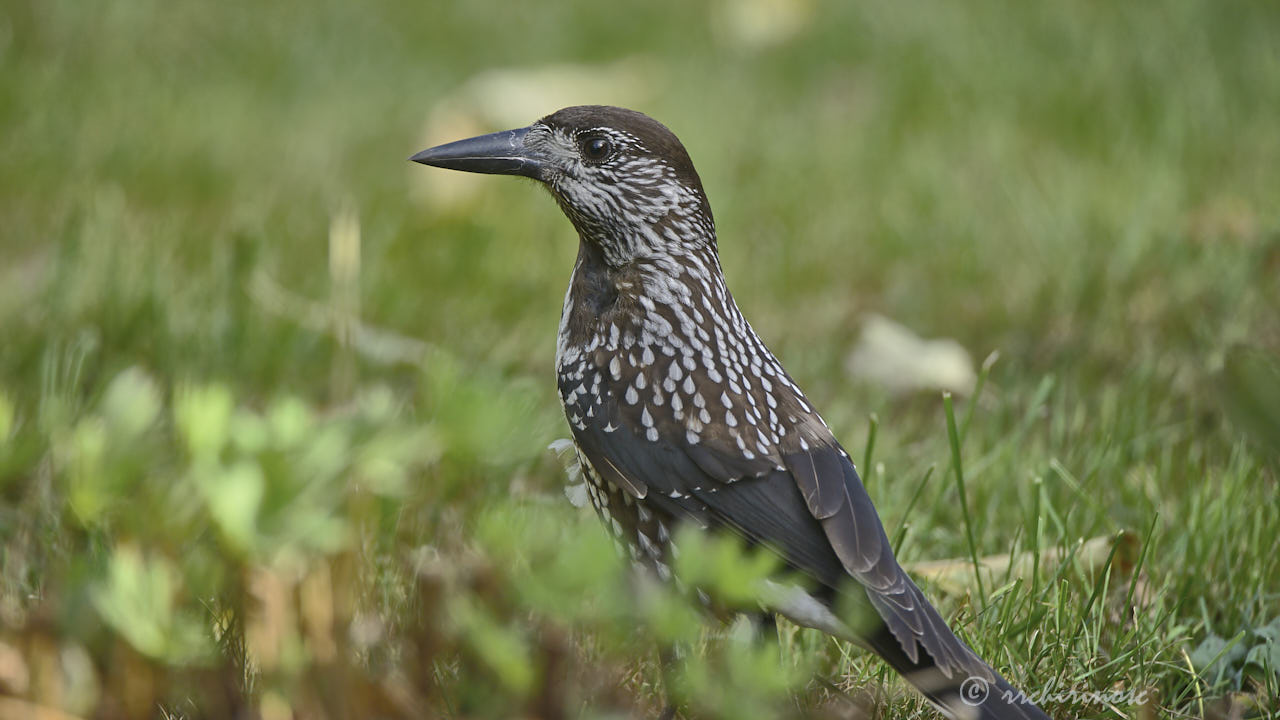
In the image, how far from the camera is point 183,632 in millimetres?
1304

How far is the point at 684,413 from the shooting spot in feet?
8.07

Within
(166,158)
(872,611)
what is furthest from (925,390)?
(166,158)

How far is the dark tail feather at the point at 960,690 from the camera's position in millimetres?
2070

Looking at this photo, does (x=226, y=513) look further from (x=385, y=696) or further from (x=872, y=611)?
(x=872, y=611)

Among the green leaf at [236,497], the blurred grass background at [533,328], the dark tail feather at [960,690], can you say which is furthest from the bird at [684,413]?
the green leaf at [236,497]

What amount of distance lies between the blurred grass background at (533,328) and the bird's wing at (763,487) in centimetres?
27

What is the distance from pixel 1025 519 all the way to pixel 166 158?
4.28m

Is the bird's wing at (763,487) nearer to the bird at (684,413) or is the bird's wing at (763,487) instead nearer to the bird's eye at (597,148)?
the bird at (684,413)

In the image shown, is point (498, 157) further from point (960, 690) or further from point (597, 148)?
point (960, 690)

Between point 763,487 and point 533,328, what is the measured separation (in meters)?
2.12

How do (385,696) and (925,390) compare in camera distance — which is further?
(925,390)

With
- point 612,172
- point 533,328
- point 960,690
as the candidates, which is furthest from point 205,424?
point 533,328

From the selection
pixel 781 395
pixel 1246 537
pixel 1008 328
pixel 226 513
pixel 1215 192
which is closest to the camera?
pixel 226 513

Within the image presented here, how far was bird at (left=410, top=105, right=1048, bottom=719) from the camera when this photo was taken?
2.20 metres
